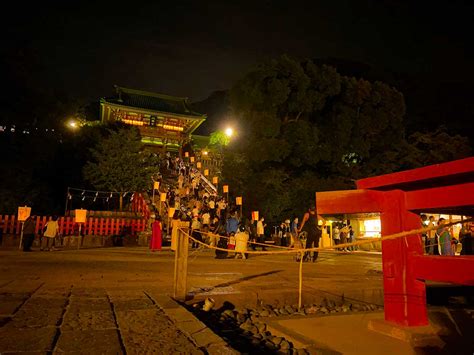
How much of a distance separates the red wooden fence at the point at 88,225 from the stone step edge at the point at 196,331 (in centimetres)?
1459

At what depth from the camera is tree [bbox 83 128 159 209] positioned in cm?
2119

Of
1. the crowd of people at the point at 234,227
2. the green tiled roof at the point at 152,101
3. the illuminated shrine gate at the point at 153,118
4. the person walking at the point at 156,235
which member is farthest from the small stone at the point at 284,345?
the green tiled roof at the point at 152,101

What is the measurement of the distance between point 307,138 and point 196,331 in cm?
1897

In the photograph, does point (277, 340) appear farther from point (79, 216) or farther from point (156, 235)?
point (79, 216)

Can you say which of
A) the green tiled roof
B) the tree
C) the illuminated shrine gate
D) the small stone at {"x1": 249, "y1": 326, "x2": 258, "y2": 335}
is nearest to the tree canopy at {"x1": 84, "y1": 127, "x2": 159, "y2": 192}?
the tree

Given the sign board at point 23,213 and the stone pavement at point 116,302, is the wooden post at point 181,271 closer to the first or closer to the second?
the stone pavement at point 116,302

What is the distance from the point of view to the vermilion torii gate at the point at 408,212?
12.0 feet

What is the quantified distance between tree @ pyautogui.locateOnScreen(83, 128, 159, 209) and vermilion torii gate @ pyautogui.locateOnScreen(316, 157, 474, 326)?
1839 centimetres

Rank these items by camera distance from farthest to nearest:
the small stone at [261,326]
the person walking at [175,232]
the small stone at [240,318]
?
the person walking at [175,232] < the small stone at [240,318] < the small stone at [261,326]

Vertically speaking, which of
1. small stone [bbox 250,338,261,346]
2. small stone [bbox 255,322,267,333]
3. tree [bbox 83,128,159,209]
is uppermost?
tree [bbox 83,128,159,209]

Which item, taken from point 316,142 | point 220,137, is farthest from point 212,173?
point 316,142

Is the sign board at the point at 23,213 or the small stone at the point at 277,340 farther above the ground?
the sign board at the point at 23,213

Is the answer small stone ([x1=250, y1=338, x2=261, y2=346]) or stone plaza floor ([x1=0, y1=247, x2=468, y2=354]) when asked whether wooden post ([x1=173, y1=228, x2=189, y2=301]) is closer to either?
stone plaza floor ([x1=0, y1=247, x2=468, y2=354])

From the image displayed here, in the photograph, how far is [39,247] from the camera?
15.9 meters
